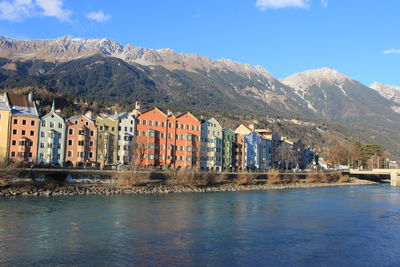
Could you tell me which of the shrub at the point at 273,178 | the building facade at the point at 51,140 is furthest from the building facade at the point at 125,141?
the shrub at the point at 273,178

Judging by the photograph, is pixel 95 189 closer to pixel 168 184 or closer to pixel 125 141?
pixel 168 184

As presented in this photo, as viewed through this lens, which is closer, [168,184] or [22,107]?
[168,184]

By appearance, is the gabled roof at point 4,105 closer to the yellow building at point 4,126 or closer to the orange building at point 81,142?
the yellow building at point 4,126

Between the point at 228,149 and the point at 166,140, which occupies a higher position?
the point at 166,140

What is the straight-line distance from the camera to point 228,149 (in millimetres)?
117438

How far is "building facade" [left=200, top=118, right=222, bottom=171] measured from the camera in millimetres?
109875

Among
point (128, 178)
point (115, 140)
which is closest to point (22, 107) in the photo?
point (115, 140)

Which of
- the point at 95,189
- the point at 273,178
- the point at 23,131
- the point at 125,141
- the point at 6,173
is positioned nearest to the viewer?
the point at 6,173

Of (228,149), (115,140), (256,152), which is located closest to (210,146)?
(228,149)

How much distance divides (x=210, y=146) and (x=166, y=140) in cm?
1569

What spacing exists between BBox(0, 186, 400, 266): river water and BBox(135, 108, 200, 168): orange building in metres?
41.0

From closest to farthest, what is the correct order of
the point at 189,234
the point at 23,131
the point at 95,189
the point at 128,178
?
the point at 189,234 → the point at 95,189 → the point at 128,178 → the point at 23,131

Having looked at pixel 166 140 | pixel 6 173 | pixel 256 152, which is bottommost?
pixel 6 173

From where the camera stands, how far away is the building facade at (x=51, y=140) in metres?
82.1
